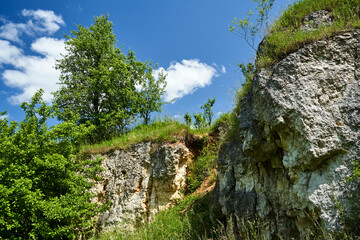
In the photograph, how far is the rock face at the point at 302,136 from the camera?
453 centimetres

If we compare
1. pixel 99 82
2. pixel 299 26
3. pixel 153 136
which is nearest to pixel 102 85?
pixel 99 82

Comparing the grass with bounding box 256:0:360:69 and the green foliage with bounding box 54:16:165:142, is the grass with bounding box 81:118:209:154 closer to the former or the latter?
the green foliage with bounding box 54:16:165:142

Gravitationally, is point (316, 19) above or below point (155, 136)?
above

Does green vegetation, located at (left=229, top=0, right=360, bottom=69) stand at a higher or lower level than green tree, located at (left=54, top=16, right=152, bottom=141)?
lower

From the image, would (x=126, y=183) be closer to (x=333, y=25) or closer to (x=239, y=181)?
(x=239, y=181)

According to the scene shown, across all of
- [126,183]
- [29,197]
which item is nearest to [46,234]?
[29,197]

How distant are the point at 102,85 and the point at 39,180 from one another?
9.14 m

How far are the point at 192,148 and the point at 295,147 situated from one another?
7815 mm

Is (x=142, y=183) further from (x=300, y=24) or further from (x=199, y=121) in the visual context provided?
(x=300, y=24)

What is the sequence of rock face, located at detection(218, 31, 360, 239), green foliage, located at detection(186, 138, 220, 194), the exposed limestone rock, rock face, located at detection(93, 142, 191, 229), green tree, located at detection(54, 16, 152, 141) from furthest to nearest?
green tree, located at detection(54, 16, 152, 141) < rock face, located at detection(93, 142, 191, 229) < green foliage, located at detection(186, 138, 220, 194) < the exposed limestone rock < rock face, located at detection(218, 31, 360, 239)

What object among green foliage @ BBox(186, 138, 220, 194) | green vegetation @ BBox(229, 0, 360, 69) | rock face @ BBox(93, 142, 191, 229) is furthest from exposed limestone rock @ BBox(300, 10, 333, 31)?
rock face @ BBox(93, 142, 191, 229)

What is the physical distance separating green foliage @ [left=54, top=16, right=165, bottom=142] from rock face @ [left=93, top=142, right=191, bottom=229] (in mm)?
4500

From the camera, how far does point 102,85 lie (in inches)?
690

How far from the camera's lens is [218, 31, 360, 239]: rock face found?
4.53 metres
